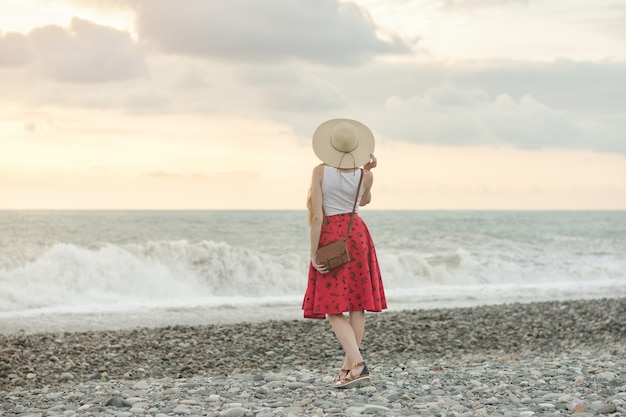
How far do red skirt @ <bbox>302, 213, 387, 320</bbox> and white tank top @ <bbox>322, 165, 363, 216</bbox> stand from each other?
8cm

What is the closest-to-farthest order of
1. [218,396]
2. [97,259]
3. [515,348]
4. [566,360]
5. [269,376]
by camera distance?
[218,396]
[269,376]
[566,360]
[515,348]
[97,259]

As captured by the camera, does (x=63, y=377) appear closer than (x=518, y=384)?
No

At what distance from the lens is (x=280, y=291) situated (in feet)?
68.3

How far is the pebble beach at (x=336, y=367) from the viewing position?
227 inches

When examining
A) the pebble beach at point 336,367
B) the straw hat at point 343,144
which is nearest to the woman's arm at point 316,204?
the straw hat at point 343,144

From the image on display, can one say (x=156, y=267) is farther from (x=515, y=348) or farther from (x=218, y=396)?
(x=218, y=396)

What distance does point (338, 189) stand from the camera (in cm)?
604

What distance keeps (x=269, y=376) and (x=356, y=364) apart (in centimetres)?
118

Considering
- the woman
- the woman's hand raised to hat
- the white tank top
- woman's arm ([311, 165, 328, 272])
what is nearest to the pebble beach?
the woman

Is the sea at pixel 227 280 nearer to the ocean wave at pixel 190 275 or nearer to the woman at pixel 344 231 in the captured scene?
the ocean wave at pixel 190 275

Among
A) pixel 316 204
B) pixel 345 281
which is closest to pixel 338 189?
pixel 316 204

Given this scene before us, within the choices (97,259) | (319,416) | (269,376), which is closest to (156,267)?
(97,259)

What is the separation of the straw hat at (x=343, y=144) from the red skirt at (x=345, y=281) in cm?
46

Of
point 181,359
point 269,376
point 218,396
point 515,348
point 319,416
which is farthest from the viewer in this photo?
point 515,348
